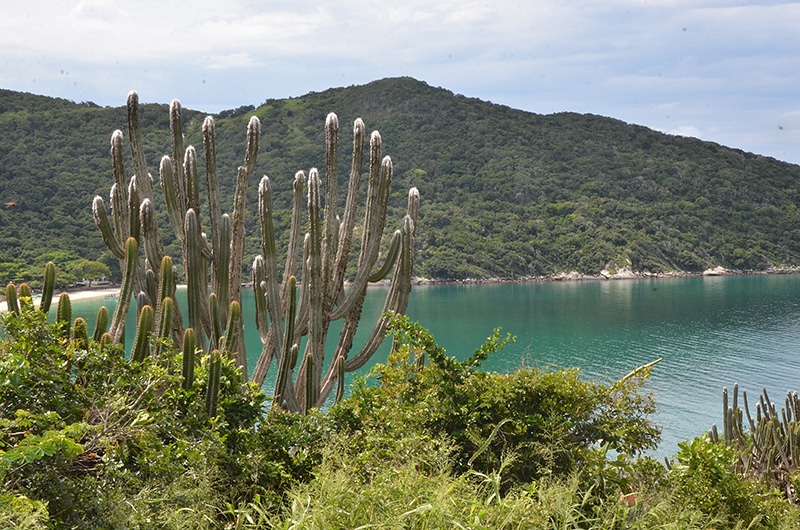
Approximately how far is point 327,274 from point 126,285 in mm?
2132

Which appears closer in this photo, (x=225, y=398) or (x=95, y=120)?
(x=225, y=398)

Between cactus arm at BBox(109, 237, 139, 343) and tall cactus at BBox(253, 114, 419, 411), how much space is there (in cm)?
151

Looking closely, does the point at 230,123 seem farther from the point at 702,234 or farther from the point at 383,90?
the point at 702,234

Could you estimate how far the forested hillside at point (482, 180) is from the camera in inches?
2539

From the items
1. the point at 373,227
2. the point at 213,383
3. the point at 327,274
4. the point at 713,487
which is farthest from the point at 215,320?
the point at 713,487

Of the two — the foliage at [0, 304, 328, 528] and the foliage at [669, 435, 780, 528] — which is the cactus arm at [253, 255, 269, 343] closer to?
the foliage at [0, 304, 328, 528]

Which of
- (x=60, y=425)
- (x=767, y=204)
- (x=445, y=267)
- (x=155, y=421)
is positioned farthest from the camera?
(x=767, y=204)

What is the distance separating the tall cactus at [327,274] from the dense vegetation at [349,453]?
2.49 metres

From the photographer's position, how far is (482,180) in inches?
3573

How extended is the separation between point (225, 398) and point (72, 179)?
68.2 metres

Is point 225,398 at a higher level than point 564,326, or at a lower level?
higher

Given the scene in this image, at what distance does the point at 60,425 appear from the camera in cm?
319

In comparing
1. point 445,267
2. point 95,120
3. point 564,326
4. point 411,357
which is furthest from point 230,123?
point 411,357

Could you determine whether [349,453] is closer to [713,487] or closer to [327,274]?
[713,487]
